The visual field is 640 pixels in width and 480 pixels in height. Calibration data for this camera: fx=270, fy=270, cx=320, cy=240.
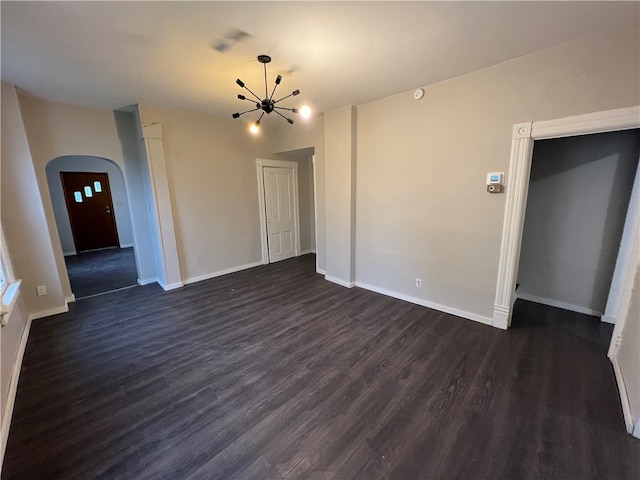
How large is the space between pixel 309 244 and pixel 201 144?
10.4ft

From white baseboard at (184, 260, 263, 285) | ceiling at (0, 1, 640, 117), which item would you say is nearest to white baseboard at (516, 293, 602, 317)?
ceiling at (0, 1, 640, 117)

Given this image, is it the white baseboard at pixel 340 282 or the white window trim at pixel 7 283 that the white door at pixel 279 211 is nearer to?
the white baseboard at pixel 340 282

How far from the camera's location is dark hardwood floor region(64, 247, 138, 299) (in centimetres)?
444

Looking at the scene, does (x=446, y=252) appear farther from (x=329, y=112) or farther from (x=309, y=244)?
(x=309, y=244)

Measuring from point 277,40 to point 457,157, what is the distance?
2169mm

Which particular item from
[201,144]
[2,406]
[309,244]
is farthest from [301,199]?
[2,406]

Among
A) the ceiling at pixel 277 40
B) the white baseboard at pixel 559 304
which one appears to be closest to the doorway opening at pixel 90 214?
the ceiling at pixel 277 40

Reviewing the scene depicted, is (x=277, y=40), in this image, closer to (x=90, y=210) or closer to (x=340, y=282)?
(x=340, y=282)

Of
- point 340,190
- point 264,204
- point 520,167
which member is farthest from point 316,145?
point 520,167

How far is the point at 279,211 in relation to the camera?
5.75m

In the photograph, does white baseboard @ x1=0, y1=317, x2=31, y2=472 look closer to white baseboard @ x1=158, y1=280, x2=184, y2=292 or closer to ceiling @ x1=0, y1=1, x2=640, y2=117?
white baseboard @ x1=158, y1=280, x2=184, y2=292

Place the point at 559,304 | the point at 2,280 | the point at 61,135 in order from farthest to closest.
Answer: the point at 61,135, the point at 559,304, the point at 2,280

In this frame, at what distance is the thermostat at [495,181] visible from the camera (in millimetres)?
2740

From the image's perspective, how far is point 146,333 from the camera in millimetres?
3033
